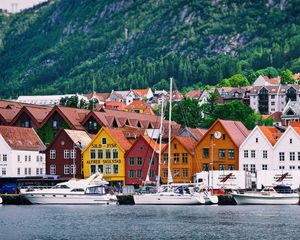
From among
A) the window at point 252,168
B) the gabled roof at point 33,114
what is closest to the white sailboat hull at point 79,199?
the window at point 252,168

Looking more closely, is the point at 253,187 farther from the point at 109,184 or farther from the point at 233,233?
the point at 233,233

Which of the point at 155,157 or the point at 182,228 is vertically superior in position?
the point at 155,157

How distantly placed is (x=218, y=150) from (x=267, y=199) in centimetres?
2052

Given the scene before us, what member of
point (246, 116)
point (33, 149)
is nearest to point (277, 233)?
point (33, 149)

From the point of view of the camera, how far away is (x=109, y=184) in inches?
5901

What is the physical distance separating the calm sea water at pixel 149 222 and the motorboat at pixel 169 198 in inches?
127

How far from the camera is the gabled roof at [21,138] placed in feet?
503

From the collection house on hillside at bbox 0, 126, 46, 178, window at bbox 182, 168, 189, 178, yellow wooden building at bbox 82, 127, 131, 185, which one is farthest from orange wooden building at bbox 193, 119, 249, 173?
house on hillside at bbox 0, 126, 46, 178

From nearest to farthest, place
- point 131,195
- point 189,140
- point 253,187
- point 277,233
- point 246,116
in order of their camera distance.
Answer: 1. point 277,233
2. point 131,195
3. point 253,187
4. point 189,140
5. point 246,116

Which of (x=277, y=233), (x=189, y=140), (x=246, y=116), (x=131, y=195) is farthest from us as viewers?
(x=246, y=116)

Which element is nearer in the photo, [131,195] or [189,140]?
[131,195]

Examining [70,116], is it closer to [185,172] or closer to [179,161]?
[179,161]

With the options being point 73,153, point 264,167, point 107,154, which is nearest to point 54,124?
point 73,153

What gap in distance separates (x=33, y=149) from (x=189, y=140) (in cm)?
2344
